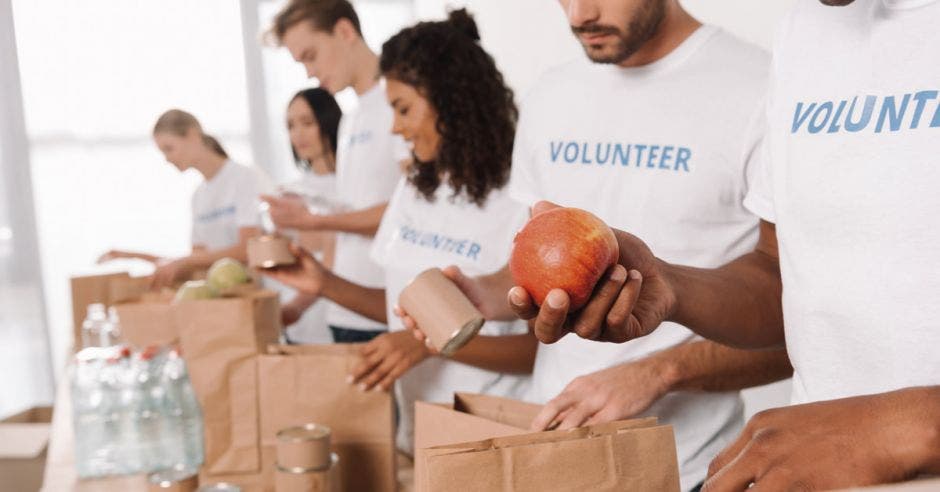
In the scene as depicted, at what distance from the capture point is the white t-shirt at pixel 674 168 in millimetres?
1203

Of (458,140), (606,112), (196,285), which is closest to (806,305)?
(606,112)

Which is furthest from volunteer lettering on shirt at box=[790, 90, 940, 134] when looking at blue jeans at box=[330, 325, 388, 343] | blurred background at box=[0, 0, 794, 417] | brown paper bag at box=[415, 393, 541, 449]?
blurred background at box=[0, 0, 794, 417]

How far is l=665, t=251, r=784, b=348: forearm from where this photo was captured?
3.17 ft

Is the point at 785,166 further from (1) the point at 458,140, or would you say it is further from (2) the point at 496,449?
(1) the point at 458,140

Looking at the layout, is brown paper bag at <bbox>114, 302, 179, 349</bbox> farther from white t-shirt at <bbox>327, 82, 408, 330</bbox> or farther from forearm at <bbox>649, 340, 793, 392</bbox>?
forearm at <bbox>649, 340, 793, 392</bbox>

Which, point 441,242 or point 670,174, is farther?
point 441,242

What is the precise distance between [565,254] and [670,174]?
0.46 metres

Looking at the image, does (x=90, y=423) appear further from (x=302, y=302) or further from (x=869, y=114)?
(x=869, y=114)

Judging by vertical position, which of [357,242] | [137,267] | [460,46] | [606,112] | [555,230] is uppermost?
[460,46]

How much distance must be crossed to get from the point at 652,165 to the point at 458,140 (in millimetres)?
581

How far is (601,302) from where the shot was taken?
818 mm

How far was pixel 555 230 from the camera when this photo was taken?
85cm

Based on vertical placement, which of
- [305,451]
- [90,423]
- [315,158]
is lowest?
[90,423]

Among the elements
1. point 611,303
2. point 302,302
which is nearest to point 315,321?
point 302,302
